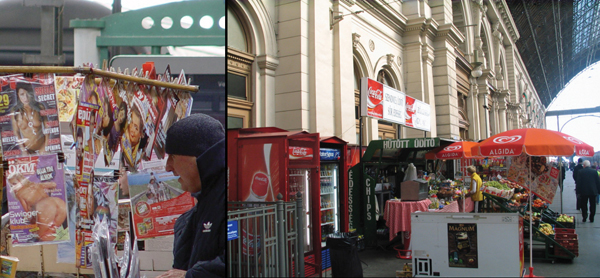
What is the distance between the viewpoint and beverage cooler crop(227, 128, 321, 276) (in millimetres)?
5805

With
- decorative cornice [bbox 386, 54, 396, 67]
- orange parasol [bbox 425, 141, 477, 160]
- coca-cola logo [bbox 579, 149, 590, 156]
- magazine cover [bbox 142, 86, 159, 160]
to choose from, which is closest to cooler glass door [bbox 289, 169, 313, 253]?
magazine cover [bbox 142, 86, 159, 160]

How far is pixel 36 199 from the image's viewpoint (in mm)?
4074

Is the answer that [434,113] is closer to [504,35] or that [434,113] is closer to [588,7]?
[588,7]

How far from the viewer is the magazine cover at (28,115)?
13.0 feet

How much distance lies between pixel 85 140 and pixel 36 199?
2.39 feet

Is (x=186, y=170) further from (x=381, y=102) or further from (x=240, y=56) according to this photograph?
(x=381, y=102)

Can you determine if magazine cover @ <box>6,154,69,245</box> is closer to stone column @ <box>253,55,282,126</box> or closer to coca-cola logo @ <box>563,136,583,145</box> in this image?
stone column @ <box>253,55,282,126</box>

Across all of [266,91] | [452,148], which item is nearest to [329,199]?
[266,91]

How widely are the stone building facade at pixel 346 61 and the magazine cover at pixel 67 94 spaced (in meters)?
3.13

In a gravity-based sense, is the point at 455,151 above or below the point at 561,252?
above

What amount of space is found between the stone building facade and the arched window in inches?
0.7

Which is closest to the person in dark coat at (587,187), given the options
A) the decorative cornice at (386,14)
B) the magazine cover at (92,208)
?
the decorative cornice at (386,14)

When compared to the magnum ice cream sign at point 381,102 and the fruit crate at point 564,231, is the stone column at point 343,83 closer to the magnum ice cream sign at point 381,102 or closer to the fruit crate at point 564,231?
the magnum ice cream sign at point 381,102

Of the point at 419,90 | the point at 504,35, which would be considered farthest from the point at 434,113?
the point at 504,35
